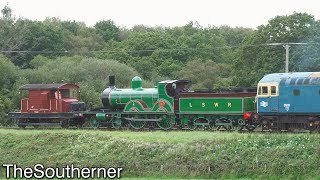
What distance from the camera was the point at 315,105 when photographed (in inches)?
1275

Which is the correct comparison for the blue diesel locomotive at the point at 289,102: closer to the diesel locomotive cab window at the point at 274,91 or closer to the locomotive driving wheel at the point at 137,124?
the diesel locomotive cab window at the point at 274,91

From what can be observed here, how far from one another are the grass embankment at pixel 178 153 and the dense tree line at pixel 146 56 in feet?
58.5

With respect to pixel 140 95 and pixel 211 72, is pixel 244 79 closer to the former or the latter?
pixel 211 72

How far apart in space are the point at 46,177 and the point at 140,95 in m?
13.5

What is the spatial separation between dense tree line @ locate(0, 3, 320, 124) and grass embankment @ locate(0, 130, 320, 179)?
17831 millimetres

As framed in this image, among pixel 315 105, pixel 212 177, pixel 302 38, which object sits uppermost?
pixel 302 38

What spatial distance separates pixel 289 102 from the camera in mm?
33281

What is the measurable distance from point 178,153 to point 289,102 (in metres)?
8.46

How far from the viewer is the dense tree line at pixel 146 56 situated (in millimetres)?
58125

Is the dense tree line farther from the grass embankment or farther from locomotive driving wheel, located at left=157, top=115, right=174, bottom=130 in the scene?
the grass embankment

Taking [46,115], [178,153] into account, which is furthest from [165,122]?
[178,153]

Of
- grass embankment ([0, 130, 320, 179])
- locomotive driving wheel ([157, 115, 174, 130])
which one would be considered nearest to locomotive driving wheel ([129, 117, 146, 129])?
locomotive driving wheel ([157, 115, 174, 130])

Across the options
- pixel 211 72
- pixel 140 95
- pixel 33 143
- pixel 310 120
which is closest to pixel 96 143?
pixel 33 143

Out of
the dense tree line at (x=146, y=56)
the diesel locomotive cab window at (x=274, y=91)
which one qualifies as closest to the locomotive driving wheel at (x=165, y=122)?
the diesel locomotive cab window at (x=274, y=91)
